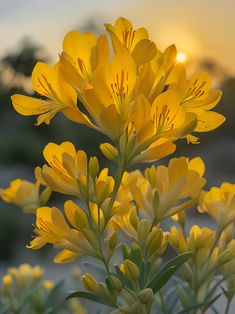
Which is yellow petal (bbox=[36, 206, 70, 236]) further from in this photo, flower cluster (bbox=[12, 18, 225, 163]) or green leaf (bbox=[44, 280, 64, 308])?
green leaf (bbox=[44, 280, 64, 308])

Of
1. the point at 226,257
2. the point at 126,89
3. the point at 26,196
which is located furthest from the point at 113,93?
the point at 26,196

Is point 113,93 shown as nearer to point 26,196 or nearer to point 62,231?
point 62,231

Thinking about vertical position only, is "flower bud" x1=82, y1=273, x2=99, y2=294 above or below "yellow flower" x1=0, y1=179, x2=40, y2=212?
above

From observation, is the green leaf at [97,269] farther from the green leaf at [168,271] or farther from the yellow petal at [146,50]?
the yellow petal at [146,50]

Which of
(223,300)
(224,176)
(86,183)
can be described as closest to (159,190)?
(86,183)

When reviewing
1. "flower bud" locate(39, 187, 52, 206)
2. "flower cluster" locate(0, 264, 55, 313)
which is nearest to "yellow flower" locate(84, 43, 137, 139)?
"flower bud" locate(39, 187, 52, 206)

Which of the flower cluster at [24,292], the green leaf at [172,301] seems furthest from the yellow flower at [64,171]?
the flower cluster at [24,292]
